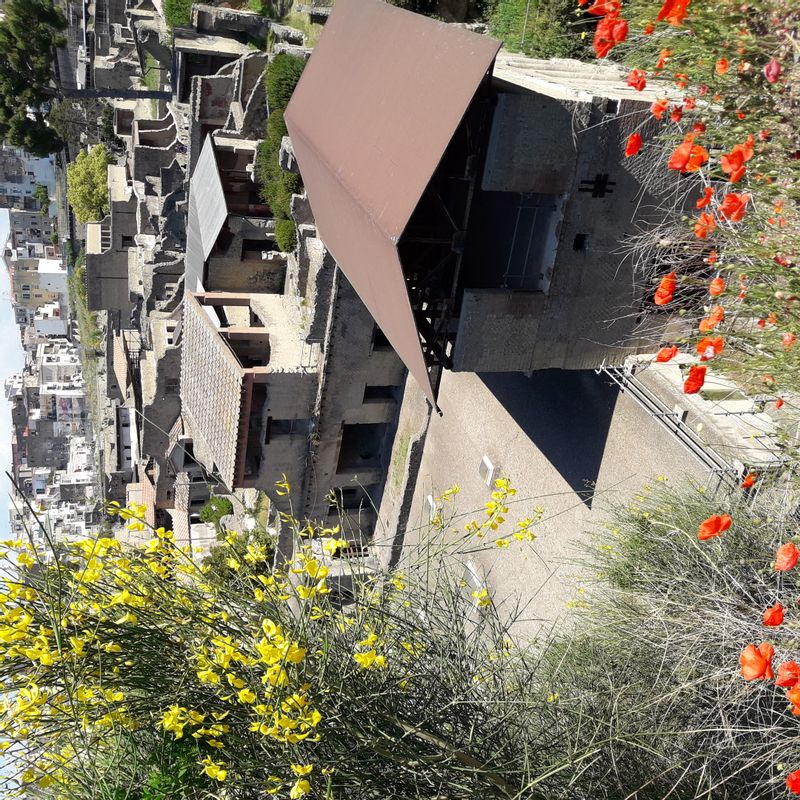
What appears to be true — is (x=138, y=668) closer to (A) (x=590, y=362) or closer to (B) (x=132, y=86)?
(A) (x=590, y=362)

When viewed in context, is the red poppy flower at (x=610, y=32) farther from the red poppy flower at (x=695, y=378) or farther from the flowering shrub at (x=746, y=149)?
the red poppy flower at (x=695, y=378)

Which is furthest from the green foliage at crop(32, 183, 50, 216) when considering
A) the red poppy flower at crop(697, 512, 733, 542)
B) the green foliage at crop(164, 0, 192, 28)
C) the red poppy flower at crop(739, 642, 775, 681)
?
the red poppy flower at crop(739, 642, 775, 681)

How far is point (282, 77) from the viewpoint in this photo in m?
16.2

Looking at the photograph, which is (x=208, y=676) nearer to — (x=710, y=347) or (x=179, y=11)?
(x=710, y=347)

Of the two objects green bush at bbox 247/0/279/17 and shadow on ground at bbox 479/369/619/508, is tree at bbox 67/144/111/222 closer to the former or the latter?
green bush at bbox 247/0/279/17

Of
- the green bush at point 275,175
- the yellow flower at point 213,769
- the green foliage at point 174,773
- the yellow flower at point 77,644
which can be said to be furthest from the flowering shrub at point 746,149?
the green bush at point 275,175

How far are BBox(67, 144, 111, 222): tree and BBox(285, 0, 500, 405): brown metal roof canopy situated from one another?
71.7 ft

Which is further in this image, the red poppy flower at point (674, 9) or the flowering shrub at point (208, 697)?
the red poppy flower at point (674, 9)

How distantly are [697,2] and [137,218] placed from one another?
71.1 feet

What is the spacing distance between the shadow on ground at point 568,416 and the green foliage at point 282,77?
968cm

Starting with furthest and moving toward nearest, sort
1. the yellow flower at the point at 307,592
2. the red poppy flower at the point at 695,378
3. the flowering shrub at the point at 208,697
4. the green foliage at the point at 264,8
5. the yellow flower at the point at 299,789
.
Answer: the green foliage at the point at 264,8 → the red poppy flower at the point at 695,378 → the yellow flower at the point at 307,592 → the flowering shrub at the point at 208,697 → the yellow flower at the point at 299,789

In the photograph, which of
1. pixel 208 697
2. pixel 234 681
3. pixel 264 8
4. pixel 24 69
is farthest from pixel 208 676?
pixel 24 69

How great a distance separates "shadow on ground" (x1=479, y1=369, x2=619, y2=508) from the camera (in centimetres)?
948

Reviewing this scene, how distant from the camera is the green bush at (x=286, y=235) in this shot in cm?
1579
